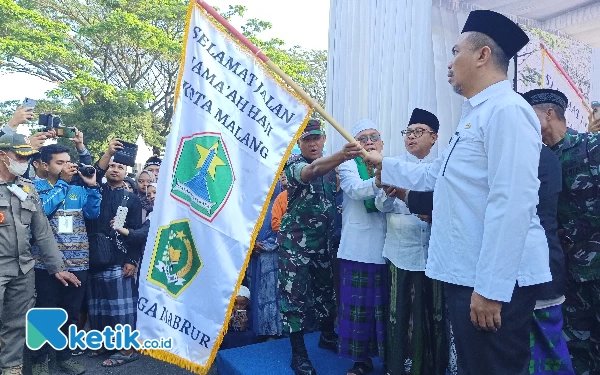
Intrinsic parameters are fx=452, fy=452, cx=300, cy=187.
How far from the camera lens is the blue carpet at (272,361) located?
116 inches

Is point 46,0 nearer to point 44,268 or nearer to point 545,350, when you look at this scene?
point 44,268

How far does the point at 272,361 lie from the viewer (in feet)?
10.1

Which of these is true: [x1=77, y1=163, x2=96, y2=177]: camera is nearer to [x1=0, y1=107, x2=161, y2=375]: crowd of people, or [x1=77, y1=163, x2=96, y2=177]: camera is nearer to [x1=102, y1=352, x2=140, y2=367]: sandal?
[x1=0, y1=107, x2=161, y2=375]: crowd of people

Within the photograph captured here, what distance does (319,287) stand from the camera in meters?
3.12

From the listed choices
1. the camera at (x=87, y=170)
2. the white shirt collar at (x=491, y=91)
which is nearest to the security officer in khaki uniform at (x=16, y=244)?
the camera at (x=87, y=170)

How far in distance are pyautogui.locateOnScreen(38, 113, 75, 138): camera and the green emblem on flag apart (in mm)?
2260

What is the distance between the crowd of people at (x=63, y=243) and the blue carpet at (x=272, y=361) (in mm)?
1197

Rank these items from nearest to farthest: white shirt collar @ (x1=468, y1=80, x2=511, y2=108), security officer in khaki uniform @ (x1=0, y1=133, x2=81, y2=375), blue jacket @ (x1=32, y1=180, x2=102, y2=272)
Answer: white shirt collar @ (x1=468, y1=80, x2=511, y2=108) < security officer in khaki uniform @ (x1=0, y1=133, x2=81, y2=375) < blue jacket @ (x1=32, y1=180, x2=102, y2=272)

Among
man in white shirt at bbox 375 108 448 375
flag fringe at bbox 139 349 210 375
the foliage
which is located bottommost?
flag fringe at bbox 139 349 210 375

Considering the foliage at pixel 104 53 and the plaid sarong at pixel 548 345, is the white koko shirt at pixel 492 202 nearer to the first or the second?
the plaid sarong at pixel 548 345

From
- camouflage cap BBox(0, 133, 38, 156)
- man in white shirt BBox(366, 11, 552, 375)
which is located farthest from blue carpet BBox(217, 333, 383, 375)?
camouflage cap BBox(0, 133, 38, 156)

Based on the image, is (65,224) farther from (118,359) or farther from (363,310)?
(363,310)

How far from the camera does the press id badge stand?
3.87 metres

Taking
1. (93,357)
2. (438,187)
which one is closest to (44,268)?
(93,357)
